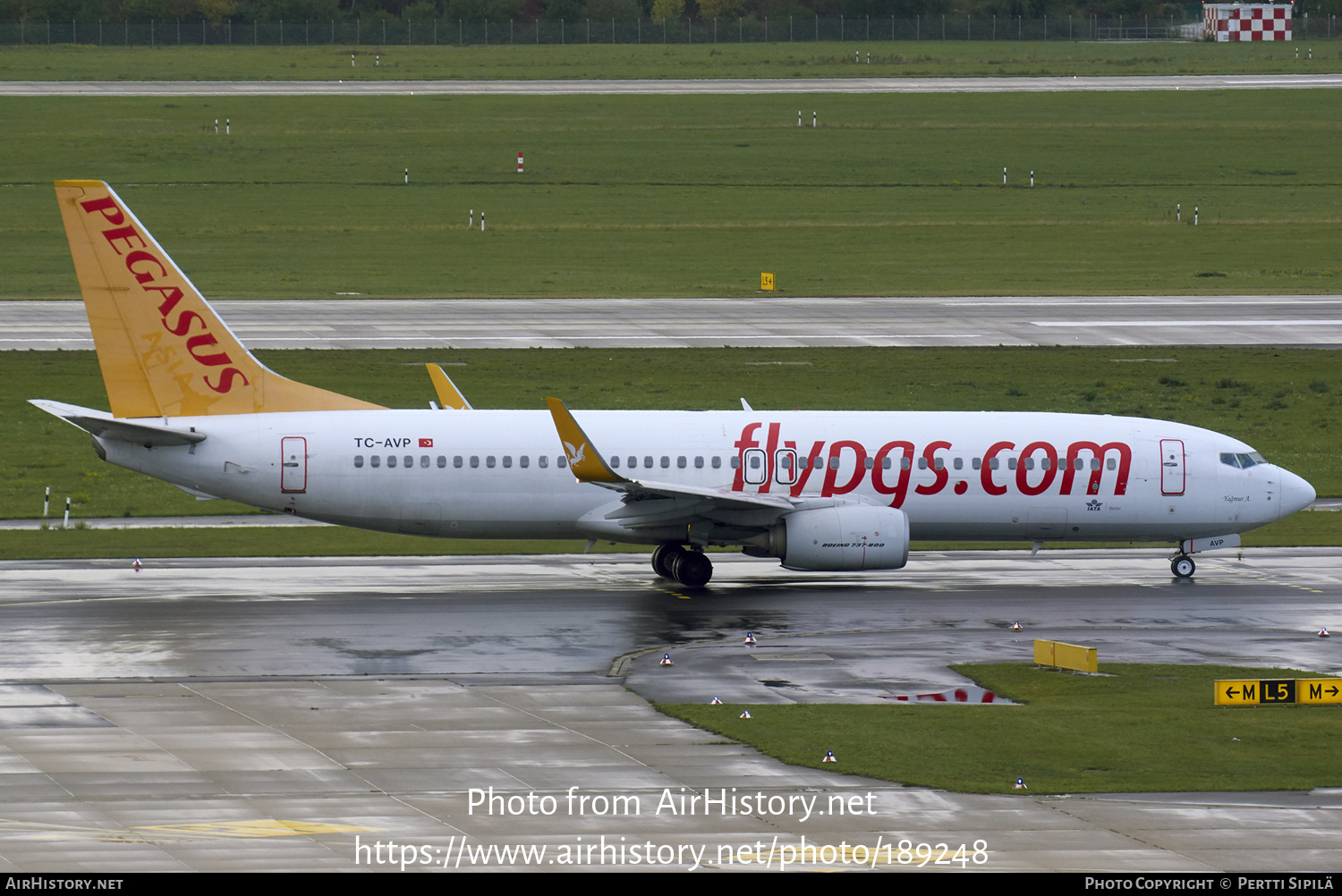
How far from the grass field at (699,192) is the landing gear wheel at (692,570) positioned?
4044 cm

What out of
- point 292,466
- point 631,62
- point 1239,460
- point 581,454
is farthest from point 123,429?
point 631,62

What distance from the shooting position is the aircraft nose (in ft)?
131

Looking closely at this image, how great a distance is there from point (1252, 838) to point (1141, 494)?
65.9ft

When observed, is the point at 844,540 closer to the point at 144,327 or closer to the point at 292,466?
the point at 292,466

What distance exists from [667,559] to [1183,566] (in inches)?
449

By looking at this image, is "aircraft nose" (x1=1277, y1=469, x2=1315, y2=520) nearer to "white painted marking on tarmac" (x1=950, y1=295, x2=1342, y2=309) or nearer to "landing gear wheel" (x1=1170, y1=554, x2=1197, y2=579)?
"landing gear wheel" (x1=1170, y1=554, x2=1197, y2=579)

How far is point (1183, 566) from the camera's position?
130 feet

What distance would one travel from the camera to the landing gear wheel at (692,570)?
37.6 metres

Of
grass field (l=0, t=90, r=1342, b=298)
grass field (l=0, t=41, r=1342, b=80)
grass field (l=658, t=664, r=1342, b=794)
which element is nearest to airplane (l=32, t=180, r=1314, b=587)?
grass field (l=658, t=664, r=1342, b=794)

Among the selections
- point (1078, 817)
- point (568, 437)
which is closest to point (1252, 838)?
point (1078, 817)

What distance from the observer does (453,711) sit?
26.1 metres

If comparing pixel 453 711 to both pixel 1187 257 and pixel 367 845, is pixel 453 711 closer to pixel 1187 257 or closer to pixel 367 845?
pixel 367 845

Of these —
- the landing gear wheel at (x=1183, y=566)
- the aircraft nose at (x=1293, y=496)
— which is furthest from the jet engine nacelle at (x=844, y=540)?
the aircraft nose at (x=1293, y=496)

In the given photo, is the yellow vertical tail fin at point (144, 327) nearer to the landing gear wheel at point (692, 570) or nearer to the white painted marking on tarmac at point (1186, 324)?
the landing gear wheel at point (692, 570)
